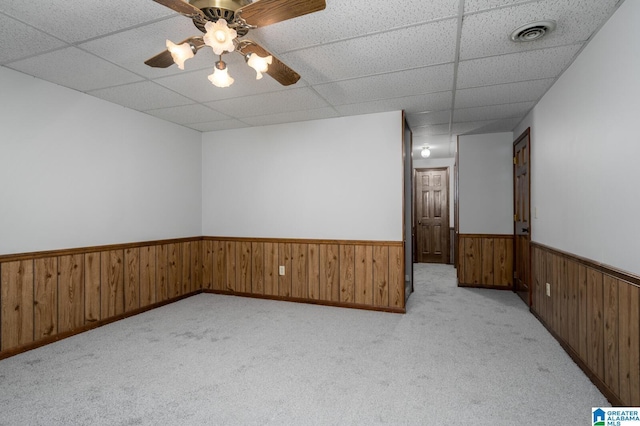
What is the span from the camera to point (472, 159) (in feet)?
17.3

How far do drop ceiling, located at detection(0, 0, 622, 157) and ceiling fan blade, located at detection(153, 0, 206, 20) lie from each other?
43cm

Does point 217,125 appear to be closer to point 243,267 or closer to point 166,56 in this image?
point 243,267

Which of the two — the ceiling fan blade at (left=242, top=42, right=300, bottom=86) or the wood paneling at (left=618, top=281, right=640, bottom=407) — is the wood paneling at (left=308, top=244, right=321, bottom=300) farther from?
the wood paneling at (left=618, top=281, right=640, bottom=407)

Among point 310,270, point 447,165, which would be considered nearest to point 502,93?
point 310,270

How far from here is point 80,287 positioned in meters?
3.33

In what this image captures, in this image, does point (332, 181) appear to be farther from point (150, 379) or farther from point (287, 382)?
point (150, 379)

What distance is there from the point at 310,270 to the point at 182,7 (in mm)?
3310

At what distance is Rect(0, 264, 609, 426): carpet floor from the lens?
192cm

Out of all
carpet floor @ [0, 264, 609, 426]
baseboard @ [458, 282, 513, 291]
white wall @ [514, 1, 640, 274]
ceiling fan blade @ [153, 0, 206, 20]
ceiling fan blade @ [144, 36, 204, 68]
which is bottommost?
carpet floor @ [0, 264, 609, 426]

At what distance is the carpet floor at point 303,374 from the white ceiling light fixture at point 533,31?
2.37m

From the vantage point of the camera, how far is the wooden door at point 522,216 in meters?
4.05

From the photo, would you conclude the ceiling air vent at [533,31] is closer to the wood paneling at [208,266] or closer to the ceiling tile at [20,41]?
the ceiling tile at [20,41]

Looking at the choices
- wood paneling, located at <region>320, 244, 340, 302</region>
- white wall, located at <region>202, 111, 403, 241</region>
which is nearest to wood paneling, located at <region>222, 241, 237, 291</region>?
white wall, located at <region>202, 111, 403, 241</region>

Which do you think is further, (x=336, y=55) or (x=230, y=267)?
(x=230, y=267)
